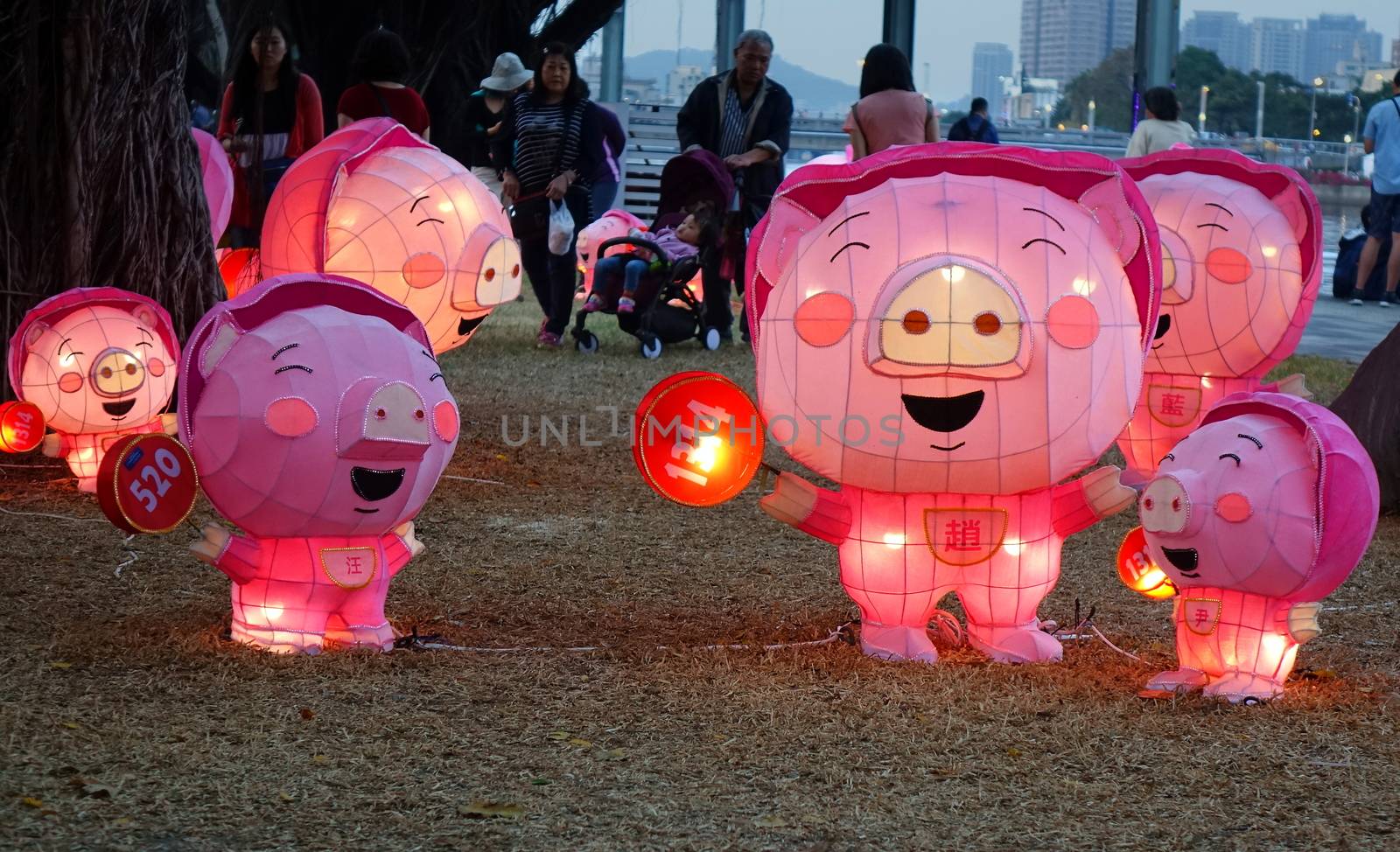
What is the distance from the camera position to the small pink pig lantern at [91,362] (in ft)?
19.5

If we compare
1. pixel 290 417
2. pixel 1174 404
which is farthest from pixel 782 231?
pixel 1174 404

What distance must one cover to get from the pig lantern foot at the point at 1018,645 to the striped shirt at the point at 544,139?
262 inches

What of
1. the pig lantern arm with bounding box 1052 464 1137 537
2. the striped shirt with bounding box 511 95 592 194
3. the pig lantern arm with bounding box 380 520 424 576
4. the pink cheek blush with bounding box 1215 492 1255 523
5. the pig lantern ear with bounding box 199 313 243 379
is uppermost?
the striped shirt with bounding box 511 95 592 194

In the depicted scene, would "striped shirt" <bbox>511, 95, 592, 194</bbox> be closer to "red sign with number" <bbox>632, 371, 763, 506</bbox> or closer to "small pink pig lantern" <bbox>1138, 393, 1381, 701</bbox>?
"red sign with number" <bbox>632, 371, 763, 506</bbox>

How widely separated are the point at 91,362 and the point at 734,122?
5507 millimetres

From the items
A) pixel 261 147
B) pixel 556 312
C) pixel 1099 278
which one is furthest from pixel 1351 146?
pixel 1099 278

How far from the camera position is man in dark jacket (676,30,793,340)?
407 inches

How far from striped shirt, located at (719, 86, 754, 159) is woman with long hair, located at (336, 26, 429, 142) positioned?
333 cm

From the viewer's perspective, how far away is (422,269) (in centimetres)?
605

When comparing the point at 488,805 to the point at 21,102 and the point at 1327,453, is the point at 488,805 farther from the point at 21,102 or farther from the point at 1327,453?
the point at 21,102

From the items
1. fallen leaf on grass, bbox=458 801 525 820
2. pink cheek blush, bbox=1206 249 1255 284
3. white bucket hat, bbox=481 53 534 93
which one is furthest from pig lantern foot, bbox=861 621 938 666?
white bucket hat, bbox=481 53 534 93

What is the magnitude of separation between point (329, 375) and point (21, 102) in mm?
3461

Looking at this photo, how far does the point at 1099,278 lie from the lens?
3988 millimetres

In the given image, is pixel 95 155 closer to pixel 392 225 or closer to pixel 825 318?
pixel 392 225
